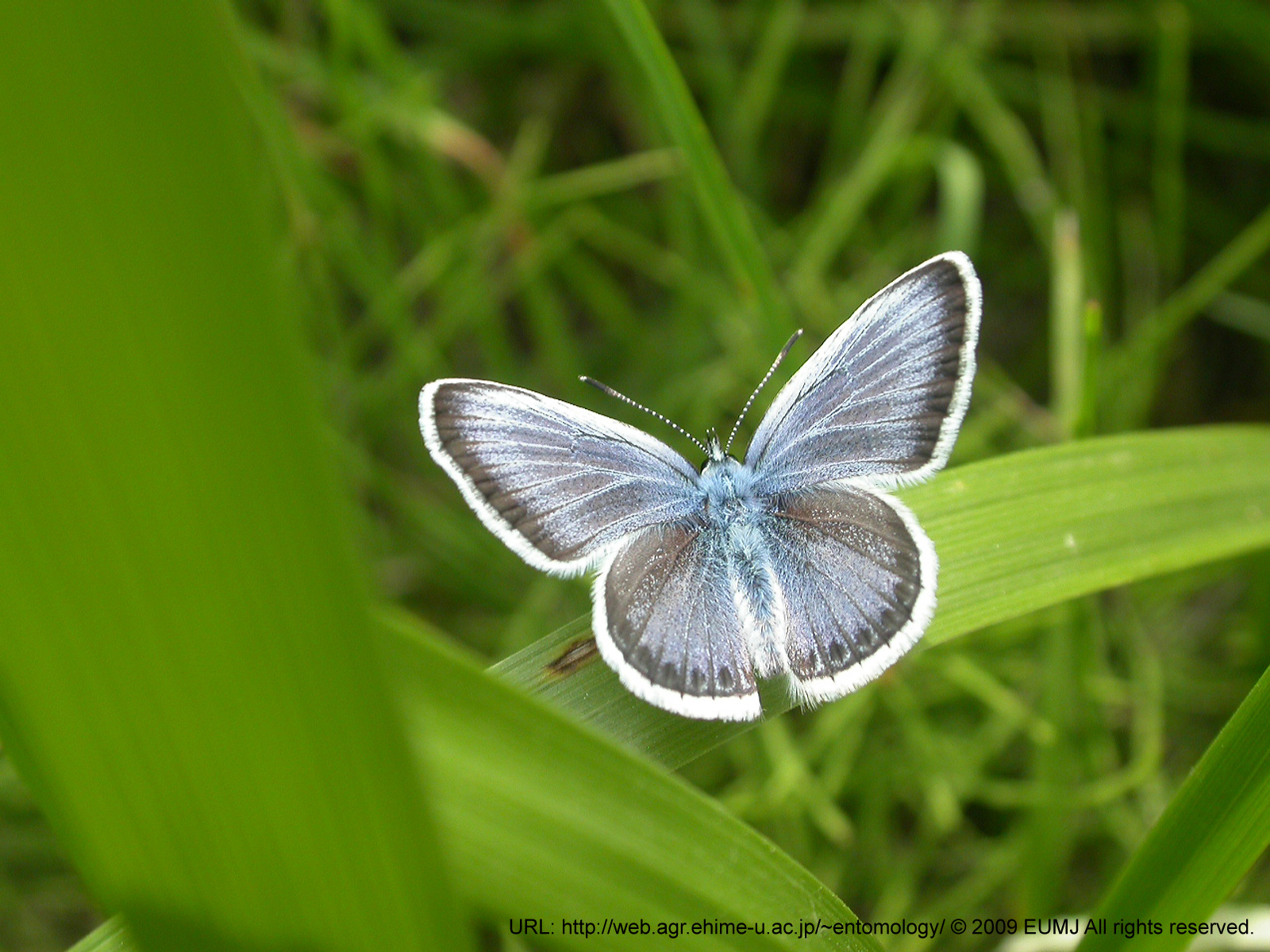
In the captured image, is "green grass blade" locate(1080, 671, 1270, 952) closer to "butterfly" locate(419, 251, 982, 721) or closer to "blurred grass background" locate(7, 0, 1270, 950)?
"butterfly" locate(419, 251, 982, 721)

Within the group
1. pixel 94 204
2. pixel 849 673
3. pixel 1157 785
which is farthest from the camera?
pixel 1157 785

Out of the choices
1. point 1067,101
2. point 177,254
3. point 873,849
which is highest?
point 1067,101

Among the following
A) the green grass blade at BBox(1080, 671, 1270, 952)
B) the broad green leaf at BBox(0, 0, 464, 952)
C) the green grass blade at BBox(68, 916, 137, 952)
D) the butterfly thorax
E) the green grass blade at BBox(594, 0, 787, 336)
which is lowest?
the green grass blade at BBox(1080, 671, 1270, 952)

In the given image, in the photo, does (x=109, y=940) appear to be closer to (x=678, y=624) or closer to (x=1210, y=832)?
(x=678, y=624)

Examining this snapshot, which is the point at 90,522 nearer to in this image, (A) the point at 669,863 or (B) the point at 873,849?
(A) the point at 669,863

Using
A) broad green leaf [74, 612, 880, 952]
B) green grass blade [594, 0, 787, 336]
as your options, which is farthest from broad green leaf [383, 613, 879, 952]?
green grass blade [594, 0, 787, 336]

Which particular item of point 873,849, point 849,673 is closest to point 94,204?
point 849,673

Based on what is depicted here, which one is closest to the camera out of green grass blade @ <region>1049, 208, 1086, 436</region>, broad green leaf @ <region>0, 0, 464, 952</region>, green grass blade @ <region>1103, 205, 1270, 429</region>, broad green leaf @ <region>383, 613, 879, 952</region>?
broad green leaf @ <region>0, 0, 464, 952</region>
